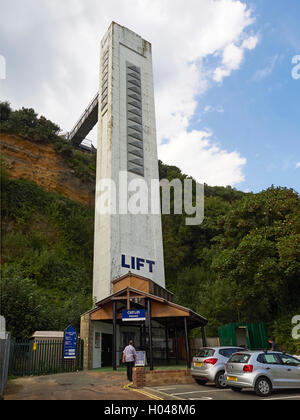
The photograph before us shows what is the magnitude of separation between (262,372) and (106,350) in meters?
13.2

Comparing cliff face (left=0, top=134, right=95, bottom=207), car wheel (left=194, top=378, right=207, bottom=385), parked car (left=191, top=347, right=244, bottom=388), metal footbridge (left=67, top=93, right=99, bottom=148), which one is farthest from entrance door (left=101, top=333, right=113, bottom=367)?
metal footbridge (left=67, top=93, right=99, bottom=148)

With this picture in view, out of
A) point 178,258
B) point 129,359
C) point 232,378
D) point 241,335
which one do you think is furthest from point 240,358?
point 178,258

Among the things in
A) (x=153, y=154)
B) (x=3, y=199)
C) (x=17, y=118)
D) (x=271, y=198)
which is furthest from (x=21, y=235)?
(x=271, y=198)

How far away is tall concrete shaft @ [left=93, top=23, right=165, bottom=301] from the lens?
96.2 ft

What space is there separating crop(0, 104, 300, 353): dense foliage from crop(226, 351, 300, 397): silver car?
984cm

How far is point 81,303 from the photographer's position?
26.0 m

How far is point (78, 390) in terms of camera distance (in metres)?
11.3

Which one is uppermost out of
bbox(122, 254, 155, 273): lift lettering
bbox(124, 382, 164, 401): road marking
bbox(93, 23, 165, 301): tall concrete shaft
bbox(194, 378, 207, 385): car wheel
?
bbox(93, 23, 165, 301): tall concrete shaft

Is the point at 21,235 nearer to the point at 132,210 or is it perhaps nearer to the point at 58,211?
the point at 58,211

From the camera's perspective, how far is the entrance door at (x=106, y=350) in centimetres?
2123

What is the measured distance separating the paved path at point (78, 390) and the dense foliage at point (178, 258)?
25.4 feet

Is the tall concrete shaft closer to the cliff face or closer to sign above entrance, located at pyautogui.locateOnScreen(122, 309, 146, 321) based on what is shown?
sign above entrance, located at pyautogui.locateOnScreen(122, 309, 146, 321)

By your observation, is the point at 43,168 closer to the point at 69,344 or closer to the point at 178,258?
the point at 178,258

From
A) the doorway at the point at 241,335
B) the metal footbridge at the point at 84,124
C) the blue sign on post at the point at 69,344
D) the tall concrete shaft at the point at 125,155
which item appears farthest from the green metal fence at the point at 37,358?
the metal footbridge at the point at 84,124
